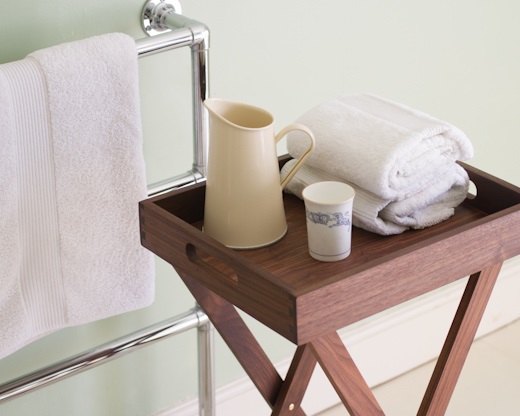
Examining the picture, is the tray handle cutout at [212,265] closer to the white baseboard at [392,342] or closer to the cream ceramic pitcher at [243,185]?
the cream ceramic pitcher at [243,185]

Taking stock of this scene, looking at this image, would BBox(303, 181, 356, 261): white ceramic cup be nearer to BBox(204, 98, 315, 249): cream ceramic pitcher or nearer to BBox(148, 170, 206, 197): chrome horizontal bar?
BBox(204, 98, 315, 249): cream ceramic pitcher

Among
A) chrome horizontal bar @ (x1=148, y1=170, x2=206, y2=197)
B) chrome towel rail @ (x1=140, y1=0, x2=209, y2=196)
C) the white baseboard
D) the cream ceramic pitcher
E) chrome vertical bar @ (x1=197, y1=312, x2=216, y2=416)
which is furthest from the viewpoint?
the white baseboard

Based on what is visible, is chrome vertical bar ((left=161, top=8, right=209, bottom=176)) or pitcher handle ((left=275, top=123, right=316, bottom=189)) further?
chrome vertical bar ((left=161, top=8, right=209, bottom=176))

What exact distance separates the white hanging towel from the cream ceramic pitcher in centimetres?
15

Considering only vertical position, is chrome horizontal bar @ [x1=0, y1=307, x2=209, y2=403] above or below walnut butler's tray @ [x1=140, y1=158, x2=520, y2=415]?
below

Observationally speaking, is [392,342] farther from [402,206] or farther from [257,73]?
[402,206]

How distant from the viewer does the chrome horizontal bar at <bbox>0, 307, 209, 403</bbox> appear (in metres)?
1.29

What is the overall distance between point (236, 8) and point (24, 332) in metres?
0.60

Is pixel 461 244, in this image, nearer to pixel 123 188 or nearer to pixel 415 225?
pixel 415 225

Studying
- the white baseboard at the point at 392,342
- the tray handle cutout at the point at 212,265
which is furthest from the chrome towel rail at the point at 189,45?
the white baseboard at the point at 392,342

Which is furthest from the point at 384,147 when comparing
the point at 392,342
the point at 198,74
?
the point at 392,342

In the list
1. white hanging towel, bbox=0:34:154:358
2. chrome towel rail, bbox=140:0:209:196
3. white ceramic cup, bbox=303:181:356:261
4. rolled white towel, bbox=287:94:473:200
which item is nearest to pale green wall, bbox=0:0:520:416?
chrome towel rail, bbox=140:0:209:196

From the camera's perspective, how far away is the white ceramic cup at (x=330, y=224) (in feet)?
3.32

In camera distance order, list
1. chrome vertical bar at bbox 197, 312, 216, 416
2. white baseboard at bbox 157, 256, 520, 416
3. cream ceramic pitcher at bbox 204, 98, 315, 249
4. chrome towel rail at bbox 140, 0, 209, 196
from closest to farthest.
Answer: cream ceramic pitcher at bbox 204, 98, 315, 249 → chrome towel rail at bbox 140, 0, 209, 196 → chrome vertical bar at bbox 197, 312, 216, 416 → white baseboard at bbox 157, 256, 520, 416
